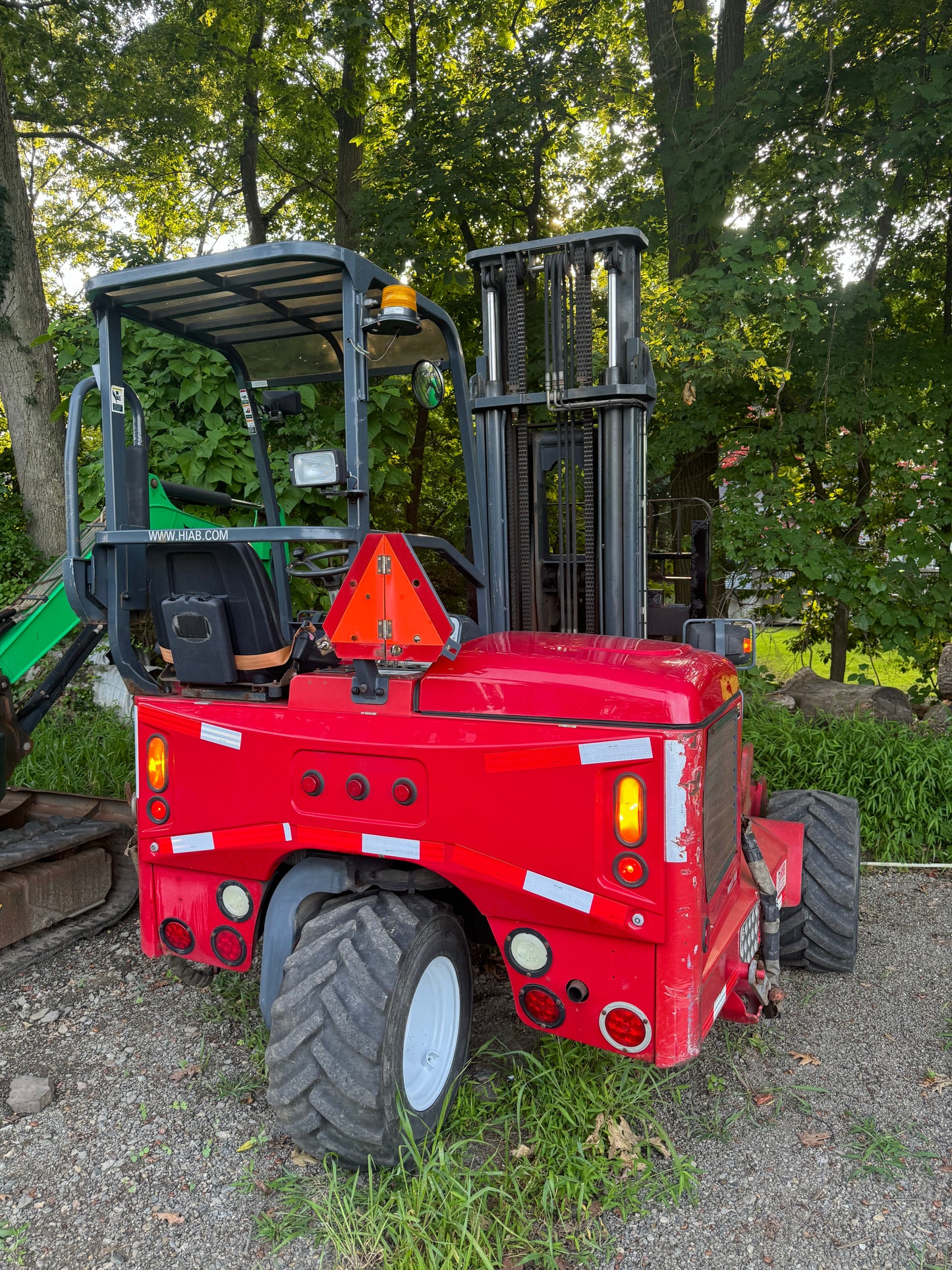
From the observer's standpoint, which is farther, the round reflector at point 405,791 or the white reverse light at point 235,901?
the white reverse light at point 235,901

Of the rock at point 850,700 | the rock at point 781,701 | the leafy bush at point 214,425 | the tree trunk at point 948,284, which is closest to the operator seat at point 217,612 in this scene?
the leafy bush at point 214,425

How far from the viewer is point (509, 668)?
267cm

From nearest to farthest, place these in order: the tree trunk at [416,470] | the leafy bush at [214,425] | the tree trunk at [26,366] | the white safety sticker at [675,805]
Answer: the white safety sticker at [675,805] < the leafy bush at [214,425] < the tree trunk at [26,366] < the tree trunk at [416,470]

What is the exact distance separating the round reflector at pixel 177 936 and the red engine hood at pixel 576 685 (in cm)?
126

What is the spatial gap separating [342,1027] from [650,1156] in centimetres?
111

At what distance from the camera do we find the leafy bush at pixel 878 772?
579 cm

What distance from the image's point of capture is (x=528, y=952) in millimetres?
2652

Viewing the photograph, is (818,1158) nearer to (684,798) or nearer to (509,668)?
(684,798)

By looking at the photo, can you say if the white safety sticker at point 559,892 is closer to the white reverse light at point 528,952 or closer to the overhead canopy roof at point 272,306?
the white reverse light at point 528,952

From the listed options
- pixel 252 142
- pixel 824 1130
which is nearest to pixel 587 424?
pixel 824 1130

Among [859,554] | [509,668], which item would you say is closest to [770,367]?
[859,554]

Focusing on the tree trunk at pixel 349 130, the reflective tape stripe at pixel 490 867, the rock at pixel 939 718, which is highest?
the tree trunk at pixel 349 130

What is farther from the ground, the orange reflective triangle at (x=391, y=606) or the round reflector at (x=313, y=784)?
the orange reflective triangle at (x=391, y=606)

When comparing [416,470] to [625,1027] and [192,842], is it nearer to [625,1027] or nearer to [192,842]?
[192,842]
